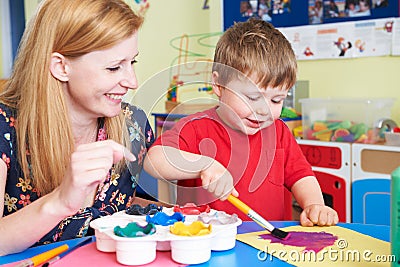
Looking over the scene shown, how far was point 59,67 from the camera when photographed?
96cm

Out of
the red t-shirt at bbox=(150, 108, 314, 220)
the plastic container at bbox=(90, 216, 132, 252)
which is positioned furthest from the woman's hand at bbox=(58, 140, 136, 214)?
the red t-shirt at bbox=(150, 108, 314, 220)

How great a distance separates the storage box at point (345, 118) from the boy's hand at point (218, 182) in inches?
53.3

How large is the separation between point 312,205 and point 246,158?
16 centimetres

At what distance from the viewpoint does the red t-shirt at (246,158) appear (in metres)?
0.90

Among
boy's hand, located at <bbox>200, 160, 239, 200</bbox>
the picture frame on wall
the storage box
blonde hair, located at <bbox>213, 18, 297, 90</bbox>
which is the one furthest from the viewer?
the picture frame on wall

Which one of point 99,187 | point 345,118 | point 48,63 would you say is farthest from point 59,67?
point 345,118

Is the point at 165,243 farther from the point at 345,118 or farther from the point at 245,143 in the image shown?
the point at 345,118

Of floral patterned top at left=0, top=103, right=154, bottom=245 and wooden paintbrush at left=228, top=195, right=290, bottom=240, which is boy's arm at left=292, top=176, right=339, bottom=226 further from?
floral patterned top at left=0, top=103, right=154, bottom=245

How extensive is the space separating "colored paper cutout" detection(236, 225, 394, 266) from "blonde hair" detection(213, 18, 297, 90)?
314mm

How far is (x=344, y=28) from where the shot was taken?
7.65 ft

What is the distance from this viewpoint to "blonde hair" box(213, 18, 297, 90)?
104cm

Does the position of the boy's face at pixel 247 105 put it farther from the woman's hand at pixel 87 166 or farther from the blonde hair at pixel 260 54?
the woman's hand at pixel 87 166

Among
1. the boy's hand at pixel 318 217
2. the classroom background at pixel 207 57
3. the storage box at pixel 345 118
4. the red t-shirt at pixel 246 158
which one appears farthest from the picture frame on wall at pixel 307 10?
the boy's hand at pixel 318 217

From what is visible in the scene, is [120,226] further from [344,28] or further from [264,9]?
[264,9]
